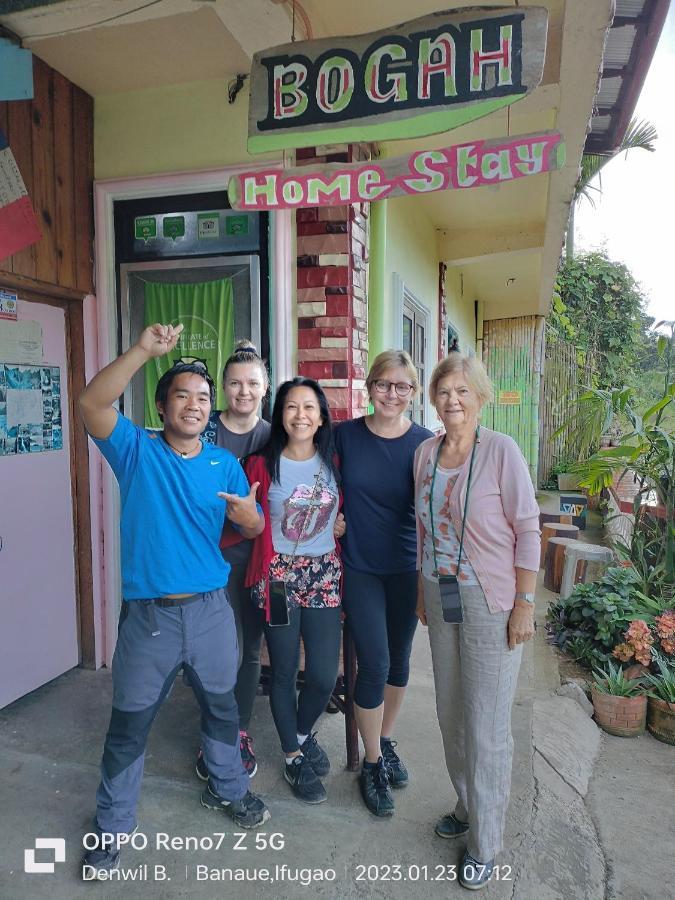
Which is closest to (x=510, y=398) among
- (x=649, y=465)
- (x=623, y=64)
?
(x=649, y=465)

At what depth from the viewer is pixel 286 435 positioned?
8.44ft

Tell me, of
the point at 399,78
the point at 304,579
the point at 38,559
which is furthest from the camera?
the point at 38,559

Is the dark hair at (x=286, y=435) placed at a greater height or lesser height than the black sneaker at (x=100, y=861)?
greater

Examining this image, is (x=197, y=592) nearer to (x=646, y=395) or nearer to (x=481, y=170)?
(x=481, y=170)

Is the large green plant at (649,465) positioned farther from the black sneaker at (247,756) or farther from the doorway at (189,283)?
the black sneaker at (247,756)

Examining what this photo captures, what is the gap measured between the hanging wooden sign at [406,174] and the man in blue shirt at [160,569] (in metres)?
0.77

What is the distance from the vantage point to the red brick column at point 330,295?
341 cm

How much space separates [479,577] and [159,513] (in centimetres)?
112

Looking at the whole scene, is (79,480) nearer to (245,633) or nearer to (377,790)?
(245,633)

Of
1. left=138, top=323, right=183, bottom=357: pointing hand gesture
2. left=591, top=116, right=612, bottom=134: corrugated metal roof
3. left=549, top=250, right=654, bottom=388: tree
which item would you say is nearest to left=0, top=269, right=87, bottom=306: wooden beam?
left=138, top=323, right=183, bottom=357: pointing hand gesture

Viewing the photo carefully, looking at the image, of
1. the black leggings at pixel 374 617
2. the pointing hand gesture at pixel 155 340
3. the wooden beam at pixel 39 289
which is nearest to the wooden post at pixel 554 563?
the black leggings at pixel 374 617

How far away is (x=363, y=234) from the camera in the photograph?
3697 mm

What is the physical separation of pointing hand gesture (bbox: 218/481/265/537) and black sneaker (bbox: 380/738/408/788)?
1.15 metres

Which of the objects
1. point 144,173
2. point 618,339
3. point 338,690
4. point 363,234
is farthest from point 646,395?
point 618,339
